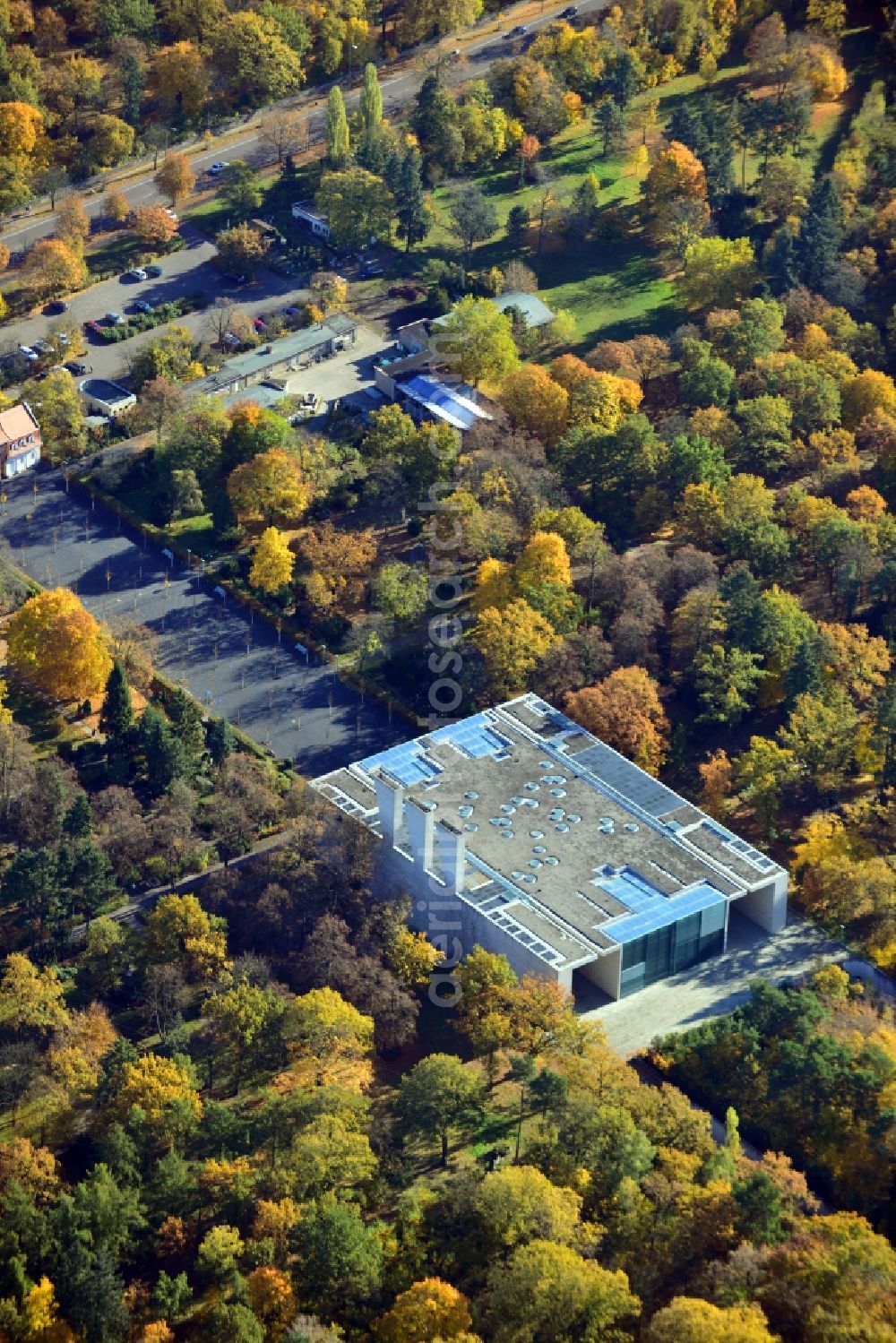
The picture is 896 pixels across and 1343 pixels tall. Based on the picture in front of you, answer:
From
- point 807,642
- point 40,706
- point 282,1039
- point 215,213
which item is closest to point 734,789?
point 807,642

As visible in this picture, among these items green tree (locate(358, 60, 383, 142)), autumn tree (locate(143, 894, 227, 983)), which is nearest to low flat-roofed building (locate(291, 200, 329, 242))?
green tree (locate(358, 60, 383, 142))

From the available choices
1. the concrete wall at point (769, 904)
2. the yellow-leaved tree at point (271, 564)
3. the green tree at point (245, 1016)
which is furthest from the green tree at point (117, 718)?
the concrete wall at point (769, 904)

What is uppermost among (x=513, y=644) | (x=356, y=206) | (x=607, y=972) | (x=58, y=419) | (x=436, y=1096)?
(x=356, y=206)

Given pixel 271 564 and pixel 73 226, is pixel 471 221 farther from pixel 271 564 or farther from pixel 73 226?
pixel 271 564

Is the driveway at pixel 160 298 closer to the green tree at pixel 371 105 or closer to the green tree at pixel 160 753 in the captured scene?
the green tree at pixel 371 105

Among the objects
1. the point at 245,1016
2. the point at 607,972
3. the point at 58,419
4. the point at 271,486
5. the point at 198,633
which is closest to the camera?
the point at 245,1016

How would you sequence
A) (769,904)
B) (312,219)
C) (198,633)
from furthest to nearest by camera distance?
(312,219)
(198,633)
(769,904)

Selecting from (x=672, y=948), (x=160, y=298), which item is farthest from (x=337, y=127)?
(x=672, y=948)

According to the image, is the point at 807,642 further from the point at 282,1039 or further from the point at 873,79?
the point at 873,79
